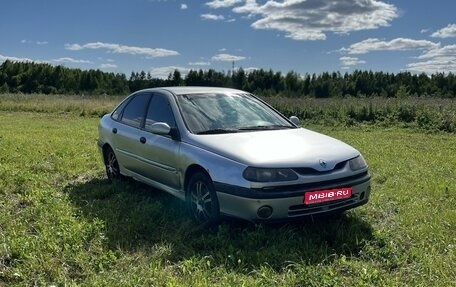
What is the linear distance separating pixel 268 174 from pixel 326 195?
584 mm

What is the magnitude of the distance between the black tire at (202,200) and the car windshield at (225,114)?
59 centimetres

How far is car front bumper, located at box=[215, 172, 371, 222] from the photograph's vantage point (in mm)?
3988

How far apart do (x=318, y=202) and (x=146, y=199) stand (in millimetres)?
2462

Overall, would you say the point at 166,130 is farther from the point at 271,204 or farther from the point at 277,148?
the point at 271,204

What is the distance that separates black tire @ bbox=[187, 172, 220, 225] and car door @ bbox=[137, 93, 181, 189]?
0.30 metres

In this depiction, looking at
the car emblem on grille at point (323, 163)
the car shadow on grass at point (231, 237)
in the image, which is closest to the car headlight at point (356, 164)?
the car emblem on grille at point (323, 163)

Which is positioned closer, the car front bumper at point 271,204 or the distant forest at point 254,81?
the car front bumper at point 271,204

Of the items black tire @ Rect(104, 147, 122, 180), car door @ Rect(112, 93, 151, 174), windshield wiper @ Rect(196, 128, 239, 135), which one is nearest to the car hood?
windshield wiper @ Rect(196, 128, 239, 135)

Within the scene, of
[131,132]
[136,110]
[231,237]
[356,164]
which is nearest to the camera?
[231,237]

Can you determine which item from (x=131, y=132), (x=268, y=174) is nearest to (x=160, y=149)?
(x=131, y=132)

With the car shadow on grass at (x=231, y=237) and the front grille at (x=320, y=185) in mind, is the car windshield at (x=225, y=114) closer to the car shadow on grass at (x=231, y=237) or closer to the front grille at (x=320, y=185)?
the car shadow on grass at (x=231, y=237)

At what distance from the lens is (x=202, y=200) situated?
4.57m

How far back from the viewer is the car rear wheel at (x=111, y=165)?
22.1 feet

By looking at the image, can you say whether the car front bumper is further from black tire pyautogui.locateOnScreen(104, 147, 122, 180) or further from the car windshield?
black tire pyautogui.locateOnScreen(104, 147, 122, 180)
